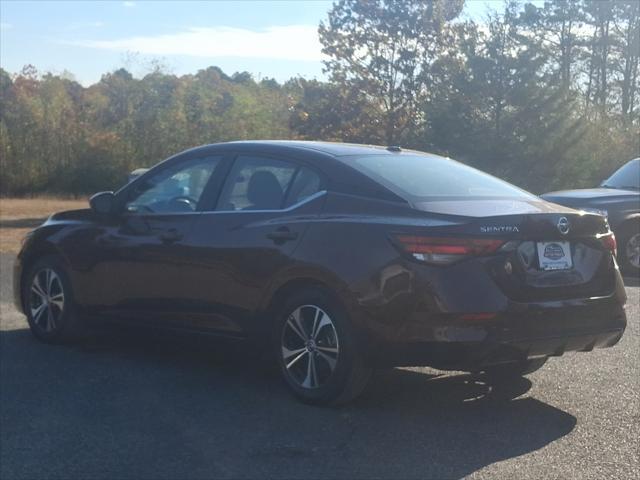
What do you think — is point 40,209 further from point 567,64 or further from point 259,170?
point 567,64

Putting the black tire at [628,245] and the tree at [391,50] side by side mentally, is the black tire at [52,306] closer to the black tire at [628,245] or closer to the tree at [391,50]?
the black tire at [628,245]

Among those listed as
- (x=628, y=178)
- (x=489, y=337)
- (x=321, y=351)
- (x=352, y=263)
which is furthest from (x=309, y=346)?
(x=628, y=178)

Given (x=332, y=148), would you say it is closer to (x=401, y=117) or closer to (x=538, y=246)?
(x=538, y=246)

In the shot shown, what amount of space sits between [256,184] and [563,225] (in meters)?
2.11

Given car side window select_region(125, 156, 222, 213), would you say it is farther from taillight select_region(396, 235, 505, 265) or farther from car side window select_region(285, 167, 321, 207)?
taillight select_region(396, 235, 505, 265)

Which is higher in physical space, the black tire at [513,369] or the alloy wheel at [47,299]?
the alloy wheel at [47,299]

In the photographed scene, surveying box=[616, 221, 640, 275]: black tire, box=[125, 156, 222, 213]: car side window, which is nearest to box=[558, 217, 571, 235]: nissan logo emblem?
box=[125, 156, 222, 213]: car side window

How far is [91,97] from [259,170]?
5024 centimetres

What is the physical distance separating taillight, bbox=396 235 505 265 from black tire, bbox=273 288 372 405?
65cm

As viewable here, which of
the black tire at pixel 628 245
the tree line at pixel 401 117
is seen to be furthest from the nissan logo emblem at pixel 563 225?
the tree line at pixel 401 117

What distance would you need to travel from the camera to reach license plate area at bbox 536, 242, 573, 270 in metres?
6.21

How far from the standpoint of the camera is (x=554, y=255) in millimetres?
6285

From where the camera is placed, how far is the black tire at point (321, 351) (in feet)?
20.6

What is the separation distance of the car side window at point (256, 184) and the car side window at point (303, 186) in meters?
0.05
